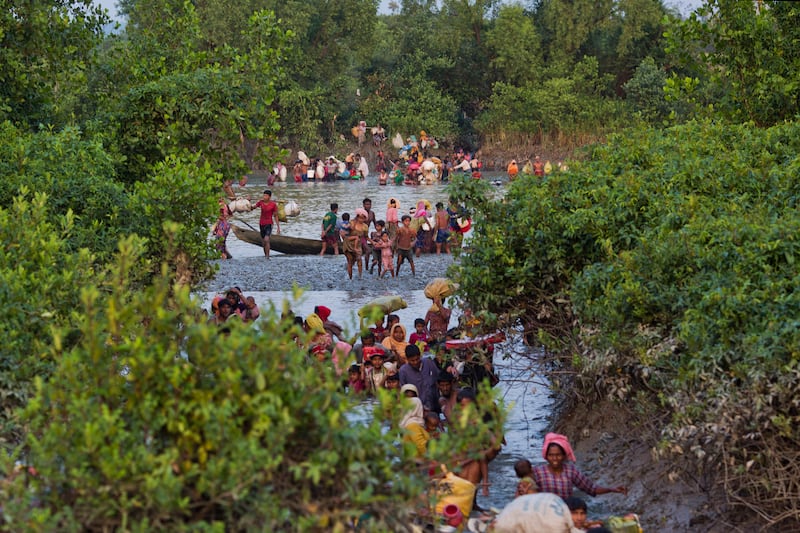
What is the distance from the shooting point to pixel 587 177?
11.9 meters

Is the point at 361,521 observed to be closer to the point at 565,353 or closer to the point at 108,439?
the point at 108,439

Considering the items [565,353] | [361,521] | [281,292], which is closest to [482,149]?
[281,292]

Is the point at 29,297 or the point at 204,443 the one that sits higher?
the point at 29,297

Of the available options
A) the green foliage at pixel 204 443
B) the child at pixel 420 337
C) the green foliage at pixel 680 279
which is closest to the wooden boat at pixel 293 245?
the child at pixel 420 337

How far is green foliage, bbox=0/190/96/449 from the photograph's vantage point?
7.52m

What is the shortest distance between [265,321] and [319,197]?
3754cm

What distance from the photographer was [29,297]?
318 inches

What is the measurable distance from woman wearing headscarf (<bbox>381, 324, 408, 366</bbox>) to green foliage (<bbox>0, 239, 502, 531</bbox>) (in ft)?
23.9

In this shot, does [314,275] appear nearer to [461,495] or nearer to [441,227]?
[441,227]

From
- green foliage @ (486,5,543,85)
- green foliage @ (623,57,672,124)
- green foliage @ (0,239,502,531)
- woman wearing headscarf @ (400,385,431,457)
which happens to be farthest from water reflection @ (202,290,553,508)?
green foliage @ (486,5,543,85)

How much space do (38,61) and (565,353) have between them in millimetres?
8340

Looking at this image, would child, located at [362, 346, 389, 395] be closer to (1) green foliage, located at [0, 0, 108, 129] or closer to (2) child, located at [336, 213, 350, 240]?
(1) green foliage, located at [0, 0, 108, 129]

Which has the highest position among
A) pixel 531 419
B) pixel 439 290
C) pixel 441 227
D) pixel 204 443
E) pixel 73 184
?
pixel 73 184


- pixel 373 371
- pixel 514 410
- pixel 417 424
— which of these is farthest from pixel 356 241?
pixel 417 424
